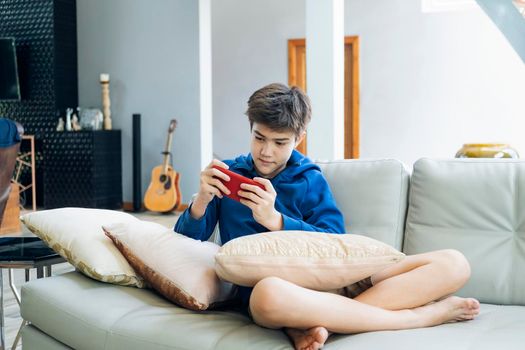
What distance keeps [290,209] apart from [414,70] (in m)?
5.90

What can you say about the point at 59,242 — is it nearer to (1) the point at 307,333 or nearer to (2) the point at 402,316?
(1) the point at 307,333

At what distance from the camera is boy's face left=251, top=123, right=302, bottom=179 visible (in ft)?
6.52

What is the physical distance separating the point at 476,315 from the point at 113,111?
6140mm

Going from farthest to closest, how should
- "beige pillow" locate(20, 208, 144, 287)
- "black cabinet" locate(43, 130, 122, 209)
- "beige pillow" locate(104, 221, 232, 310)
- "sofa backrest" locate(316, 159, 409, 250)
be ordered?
"black cabinet" locate(43, 130, 122, 209), "sofa backrest" locate(316, 159, 409, 250), "beige pillow" locate(20, 208, 144, 287), "beige pillow" locate(104, 221, 232, 310)

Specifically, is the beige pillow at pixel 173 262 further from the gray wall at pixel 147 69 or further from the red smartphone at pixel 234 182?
the gray wall at pixel 147 69

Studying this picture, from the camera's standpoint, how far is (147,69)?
7254mm

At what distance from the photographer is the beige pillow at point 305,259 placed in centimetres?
167

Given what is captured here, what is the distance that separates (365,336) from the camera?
1609 millimetres

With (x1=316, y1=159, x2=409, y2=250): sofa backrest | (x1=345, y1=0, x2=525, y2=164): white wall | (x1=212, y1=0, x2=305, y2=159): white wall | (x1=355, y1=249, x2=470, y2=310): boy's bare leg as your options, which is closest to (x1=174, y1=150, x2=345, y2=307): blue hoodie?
(x1=316, y1=159, x2=409, y2=250): sofa backrest

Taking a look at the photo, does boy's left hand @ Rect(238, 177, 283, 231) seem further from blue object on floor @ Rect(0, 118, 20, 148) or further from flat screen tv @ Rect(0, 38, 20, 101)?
flat screen tv @ Rect(0, 38, 20, 101)

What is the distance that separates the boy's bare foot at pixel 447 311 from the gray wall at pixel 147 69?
214 inches

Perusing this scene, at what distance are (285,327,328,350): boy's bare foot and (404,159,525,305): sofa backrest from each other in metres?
0.69

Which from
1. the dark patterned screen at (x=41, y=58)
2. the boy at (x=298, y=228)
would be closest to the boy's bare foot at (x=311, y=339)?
the boy at (x=298, y=228)

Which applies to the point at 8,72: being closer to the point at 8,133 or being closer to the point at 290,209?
the point at 8,133
